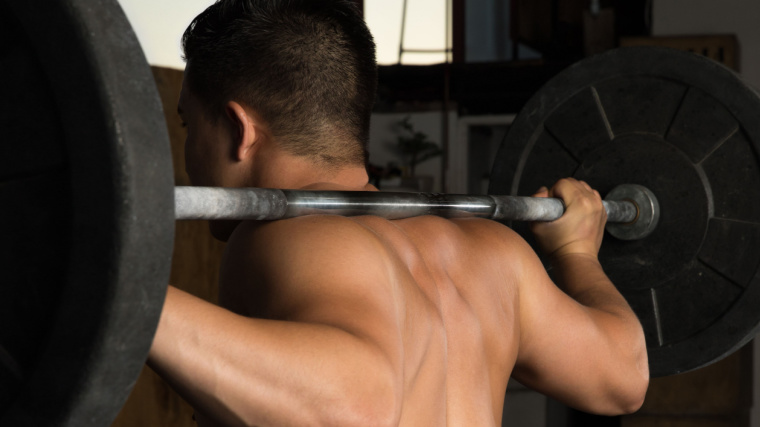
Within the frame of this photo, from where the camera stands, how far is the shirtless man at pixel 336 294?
59cm

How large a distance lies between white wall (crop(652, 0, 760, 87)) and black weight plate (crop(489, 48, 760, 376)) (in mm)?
1942

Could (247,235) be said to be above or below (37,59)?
below

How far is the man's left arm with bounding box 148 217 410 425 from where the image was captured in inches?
22.7

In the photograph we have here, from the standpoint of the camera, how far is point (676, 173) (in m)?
1.47

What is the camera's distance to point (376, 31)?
6.16 metres

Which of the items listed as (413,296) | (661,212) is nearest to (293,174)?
(413,296)

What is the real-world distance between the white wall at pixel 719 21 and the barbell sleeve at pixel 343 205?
231 centimetres

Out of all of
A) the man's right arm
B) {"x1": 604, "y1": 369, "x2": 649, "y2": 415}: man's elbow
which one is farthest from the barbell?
{"x1": 604, "y1": 369, "x2": 649, "y2": 415}: man's elbow

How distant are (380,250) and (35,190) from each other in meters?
0.28

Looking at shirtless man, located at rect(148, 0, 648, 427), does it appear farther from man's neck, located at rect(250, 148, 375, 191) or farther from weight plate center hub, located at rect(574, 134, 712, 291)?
weight plate center hub, located at rect(574, 134, 712, 291)

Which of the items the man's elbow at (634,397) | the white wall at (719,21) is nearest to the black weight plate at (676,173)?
the man's elbow at (634,397)

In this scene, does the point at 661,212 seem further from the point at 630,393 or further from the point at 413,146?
the point at 413,146

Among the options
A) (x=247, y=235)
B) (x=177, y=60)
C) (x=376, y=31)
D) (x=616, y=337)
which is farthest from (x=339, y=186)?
(x=376, y=31)

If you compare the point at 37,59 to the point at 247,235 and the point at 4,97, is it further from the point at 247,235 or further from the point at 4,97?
the point at 247,235
